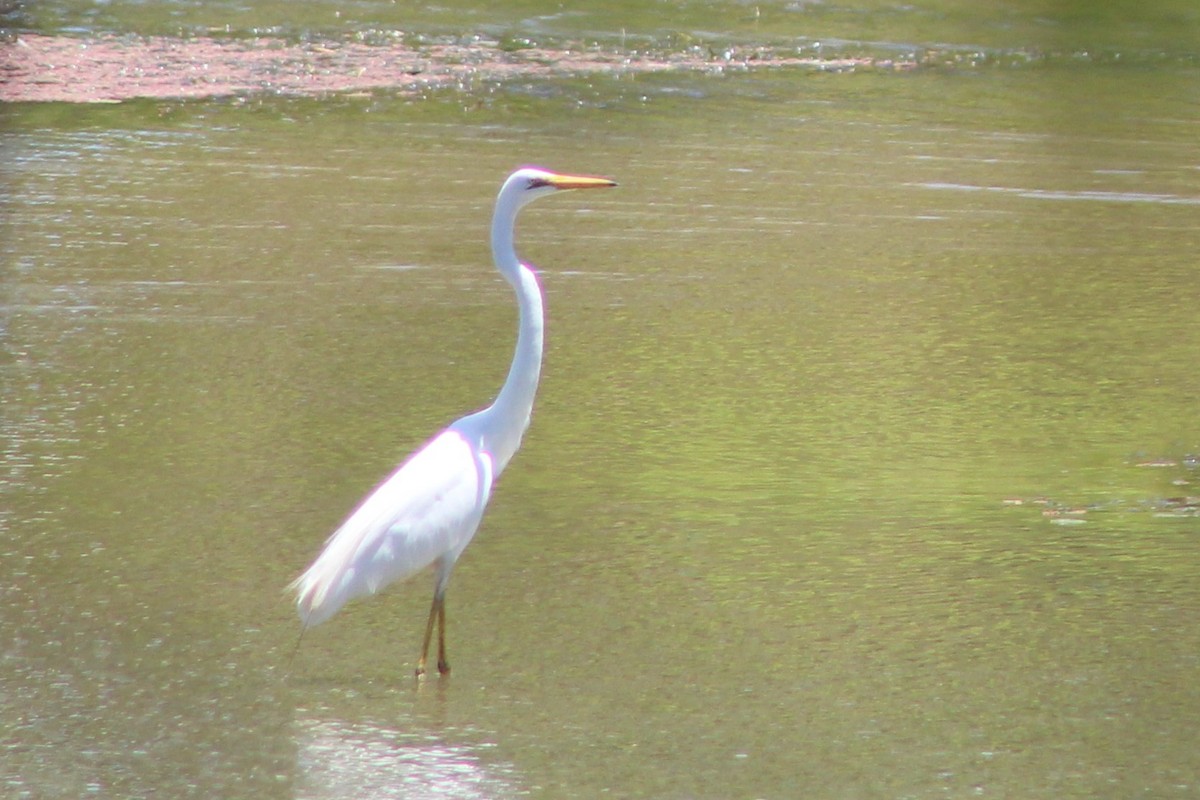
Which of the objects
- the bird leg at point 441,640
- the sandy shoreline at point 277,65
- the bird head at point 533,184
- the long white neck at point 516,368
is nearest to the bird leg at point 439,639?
the bird leg at point 441,640

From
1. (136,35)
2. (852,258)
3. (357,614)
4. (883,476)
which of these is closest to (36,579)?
(357,614)

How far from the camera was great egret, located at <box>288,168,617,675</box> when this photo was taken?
4.21m

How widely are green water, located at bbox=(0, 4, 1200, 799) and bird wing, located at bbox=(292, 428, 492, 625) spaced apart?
0.83 ft

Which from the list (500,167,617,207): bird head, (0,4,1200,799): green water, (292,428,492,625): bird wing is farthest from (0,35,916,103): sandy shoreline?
(292,428,492,625): bird wing

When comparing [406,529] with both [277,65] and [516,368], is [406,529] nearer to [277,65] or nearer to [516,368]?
[516,368]

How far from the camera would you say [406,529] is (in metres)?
4.28

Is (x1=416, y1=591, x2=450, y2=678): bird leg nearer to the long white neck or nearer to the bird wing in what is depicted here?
the bird wing

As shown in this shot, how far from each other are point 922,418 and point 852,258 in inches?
99.9

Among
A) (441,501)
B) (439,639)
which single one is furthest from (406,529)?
(439,639)

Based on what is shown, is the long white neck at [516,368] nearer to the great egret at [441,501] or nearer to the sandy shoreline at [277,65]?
the great egret at [441,501]

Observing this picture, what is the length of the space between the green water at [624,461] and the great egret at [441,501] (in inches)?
9.7

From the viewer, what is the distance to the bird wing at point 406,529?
165 inches

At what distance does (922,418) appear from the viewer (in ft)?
21.3

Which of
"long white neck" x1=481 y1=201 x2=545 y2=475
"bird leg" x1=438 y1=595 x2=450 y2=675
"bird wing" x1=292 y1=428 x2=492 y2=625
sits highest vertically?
"long white neck" x1=481 y1=201 x2=545 y2=475
